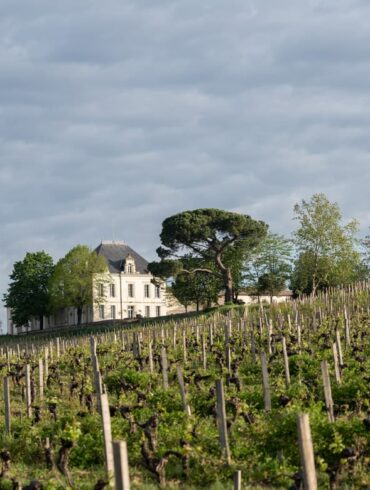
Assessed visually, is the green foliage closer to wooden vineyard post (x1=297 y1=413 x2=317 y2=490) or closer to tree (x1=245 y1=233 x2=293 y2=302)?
tree (x1=245 y1=233 x2=293 y2=302)

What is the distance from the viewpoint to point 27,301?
263 feet

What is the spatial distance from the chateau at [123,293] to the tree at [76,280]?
7.54 meters

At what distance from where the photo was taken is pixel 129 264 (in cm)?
9175

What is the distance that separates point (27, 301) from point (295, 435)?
71.2 meters

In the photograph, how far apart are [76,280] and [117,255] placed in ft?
56.3

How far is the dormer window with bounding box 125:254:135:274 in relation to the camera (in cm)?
9141

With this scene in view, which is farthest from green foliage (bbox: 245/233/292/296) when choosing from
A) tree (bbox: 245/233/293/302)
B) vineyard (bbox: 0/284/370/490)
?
vineyard (bbox: 0/284/370/490)

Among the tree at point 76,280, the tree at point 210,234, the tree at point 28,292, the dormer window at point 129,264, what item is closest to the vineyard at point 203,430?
the tree at point 210,234

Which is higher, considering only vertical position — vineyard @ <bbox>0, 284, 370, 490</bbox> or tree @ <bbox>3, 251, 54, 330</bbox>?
tree @ <bbox>3, 251, 54, 330</bbox>

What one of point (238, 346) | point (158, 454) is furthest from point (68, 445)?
point (238, 346)

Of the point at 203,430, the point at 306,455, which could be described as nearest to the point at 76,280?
the point at 203,430

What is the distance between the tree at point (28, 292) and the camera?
79875 mm

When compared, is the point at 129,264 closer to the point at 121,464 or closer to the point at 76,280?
the point at 76,280

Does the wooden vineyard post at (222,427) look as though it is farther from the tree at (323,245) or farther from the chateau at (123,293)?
the chateau at (123,293)
